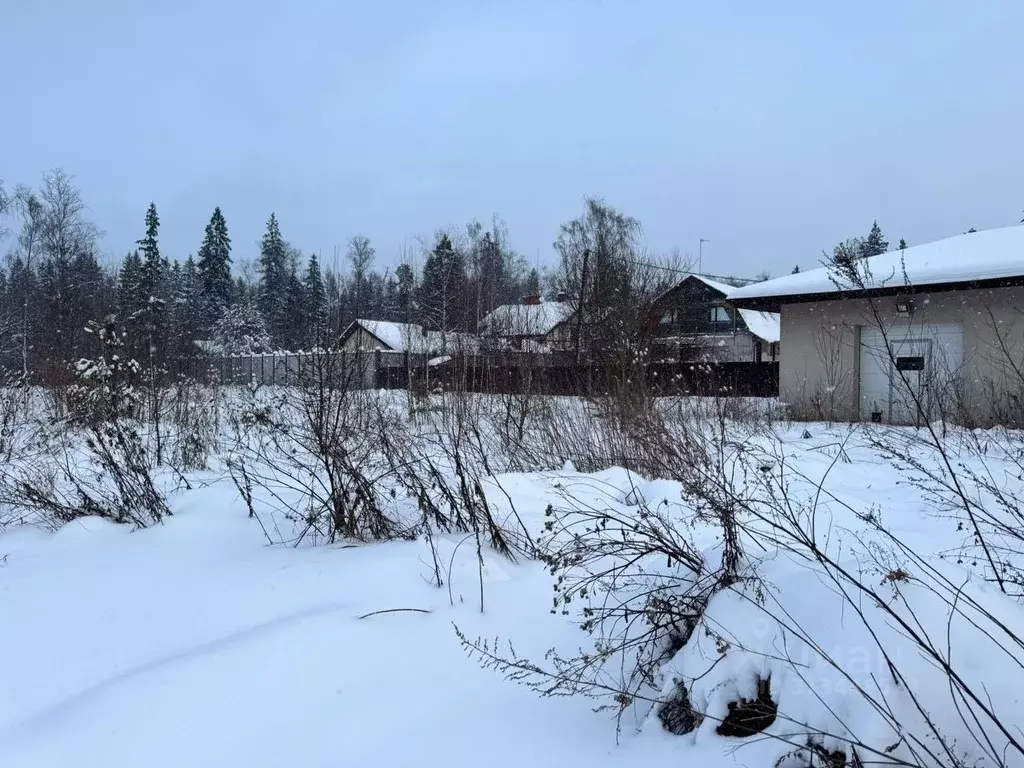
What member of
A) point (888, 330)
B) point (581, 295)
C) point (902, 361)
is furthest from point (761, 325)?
point (902, 361)

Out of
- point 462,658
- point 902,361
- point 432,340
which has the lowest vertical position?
point 462,658

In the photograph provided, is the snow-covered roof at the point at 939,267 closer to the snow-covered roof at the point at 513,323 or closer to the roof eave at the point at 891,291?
the roof eave at the point at 891,291

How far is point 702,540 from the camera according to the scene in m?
3.41

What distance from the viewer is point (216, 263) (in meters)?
46.4

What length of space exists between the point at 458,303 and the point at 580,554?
14.8 metres

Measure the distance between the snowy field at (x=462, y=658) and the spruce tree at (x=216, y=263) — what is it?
1792 inches

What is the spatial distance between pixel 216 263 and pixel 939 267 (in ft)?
151

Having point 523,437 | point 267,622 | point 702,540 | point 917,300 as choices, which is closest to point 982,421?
point 917,300

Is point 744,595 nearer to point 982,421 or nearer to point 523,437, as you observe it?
point 523,437

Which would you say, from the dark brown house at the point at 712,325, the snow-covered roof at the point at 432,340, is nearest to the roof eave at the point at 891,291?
the snow-covered roof at the point at 432,340

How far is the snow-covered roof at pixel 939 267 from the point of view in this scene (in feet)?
34.5

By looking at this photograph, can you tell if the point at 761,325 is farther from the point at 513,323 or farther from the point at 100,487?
the point at 100,487

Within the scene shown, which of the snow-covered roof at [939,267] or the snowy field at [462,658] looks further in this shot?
the snow-covered roof at [939,267]

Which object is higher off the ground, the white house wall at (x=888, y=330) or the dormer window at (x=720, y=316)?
the dormer window at (x=720, y=316)
